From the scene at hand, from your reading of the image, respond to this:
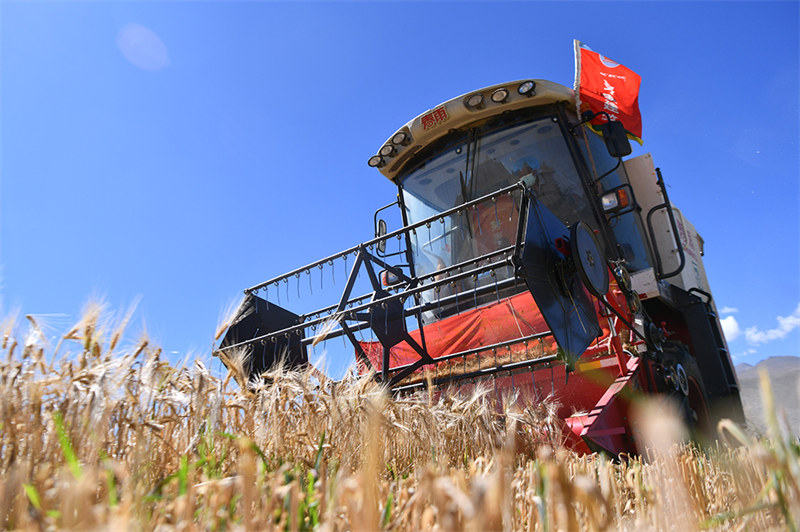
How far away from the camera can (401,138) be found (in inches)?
196

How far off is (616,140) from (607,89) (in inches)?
43.5

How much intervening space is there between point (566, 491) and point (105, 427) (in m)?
0.98

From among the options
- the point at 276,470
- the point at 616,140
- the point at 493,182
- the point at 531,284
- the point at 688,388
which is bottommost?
the point at 276,470

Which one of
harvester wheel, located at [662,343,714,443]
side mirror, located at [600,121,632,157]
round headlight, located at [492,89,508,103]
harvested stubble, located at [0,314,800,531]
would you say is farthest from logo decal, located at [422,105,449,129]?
harvested stubble, located at [0,314,800,531]

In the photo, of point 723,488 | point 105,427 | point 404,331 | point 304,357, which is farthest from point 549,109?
point 105,427

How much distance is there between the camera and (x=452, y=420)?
2250 millimetres

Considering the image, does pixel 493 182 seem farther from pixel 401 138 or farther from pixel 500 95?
pixel 401 138

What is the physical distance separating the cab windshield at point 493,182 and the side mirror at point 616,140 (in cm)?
59

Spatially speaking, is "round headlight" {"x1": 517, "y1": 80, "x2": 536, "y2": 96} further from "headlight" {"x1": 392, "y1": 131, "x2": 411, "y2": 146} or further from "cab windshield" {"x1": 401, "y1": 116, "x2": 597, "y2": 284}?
"headlight" {"x1": 392, "y1": 131, "x2": 411, "y2": 146}

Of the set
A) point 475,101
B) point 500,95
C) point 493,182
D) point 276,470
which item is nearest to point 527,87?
point 500,95

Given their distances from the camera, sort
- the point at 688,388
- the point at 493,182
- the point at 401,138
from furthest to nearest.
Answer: the point at 401,138 < the point at 493,182 < the point at 688,388

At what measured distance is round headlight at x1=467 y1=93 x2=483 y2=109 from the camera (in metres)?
4.50

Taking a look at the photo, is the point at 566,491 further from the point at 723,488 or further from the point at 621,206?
the point at 621,206

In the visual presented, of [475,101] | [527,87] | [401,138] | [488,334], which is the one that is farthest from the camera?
[401,138]
